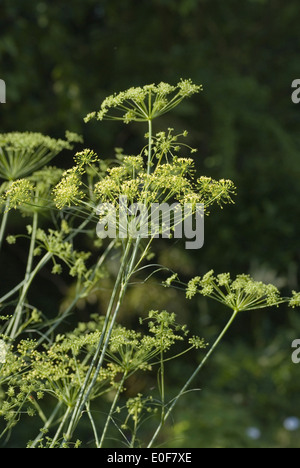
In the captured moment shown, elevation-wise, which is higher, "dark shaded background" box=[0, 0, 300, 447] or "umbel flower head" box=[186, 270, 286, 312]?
"dark shaded background" box=[0, 0, 300, 447]

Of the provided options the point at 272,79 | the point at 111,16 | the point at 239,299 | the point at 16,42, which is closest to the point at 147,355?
the point at 239,299

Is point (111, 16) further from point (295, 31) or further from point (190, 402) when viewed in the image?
point (190, 402)

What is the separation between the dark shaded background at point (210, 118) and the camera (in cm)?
419

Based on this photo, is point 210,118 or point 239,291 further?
point 210,118

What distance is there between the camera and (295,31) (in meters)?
5.18

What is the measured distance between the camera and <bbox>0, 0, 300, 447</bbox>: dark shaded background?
419 centimetres

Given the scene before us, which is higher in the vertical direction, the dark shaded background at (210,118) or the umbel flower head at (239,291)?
the dark shaded background at (210,118)

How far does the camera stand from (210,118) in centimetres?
485

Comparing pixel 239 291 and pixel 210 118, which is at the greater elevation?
pixel 210 118

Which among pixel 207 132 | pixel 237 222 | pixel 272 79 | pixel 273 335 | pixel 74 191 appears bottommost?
pixel 74 191

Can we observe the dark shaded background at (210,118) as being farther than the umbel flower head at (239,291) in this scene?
Yes

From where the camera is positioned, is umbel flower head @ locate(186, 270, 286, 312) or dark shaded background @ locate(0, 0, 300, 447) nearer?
umbel flower head @ locate(186, 270, 286, 312)
